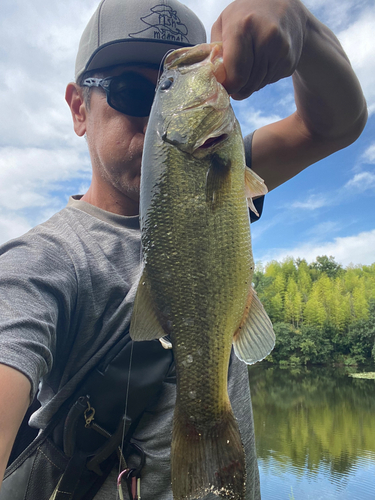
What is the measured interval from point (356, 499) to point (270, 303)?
109 feet

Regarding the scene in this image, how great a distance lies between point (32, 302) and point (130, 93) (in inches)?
48.1

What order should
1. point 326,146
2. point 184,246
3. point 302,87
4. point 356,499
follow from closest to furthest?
point 184,246 → point 302,87 → point 326,146 → point 356,499

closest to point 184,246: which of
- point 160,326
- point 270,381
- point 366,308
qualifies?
point 160,326

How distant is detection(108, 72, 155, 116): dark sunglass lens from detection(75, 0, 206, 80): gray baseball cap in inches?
4.5

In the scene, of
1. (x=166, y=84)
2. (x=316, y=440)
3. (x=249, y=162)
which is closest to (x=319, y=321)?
(x=316, y=440)

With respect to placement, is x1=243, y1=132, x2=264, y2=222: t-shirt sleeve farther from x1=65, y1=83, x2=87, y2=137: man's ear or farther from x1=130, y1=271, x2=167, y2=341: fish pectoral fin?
x1=130, y1=271, x2=167, y2=341: fish pectoral fin

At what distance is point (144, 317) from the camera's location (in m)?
1.35

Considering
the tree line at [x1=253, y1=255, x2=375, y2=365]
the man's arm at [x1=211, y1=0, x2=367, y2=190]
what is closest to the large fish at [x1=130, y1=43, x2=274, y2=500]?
the man's arm at [x1=211, y1=0, x2=367, y2=190]

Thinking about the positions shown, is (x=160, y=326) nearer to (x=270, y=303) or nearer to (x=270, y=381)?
(x=270, y=381)

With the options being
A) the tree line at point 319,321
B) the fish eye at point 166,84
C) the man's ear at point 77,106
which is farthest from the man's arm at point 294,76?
the tree line at point 319,321

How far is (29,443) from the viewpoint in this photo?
5.81 feet

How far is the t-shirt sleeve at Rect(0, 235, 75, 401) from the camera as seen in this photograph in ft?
3.93

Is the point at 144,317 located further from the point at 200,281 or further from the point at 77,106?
the point at 77,106

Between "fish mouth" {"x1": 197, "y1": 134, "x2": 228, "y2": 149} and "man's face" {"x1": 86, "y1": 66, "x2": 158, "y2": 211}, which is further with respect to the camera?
"man's face" {"x1": 86, "y1": 66, "x2": 158, "y2": 211}
